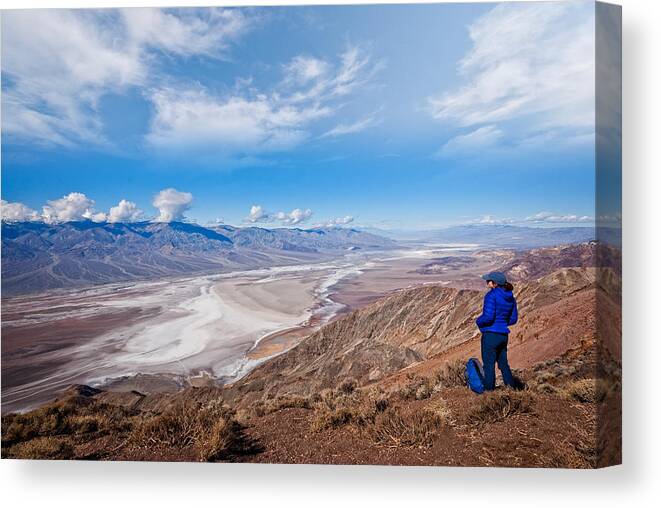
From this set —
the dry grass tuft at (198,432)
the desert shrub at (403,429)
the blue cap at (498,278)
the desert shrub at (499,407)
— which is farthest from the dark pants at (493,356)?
the dry grass tuft at (198,432)

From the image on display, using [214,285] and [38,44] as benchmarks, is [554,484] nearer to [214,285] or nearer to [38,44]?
[214,285]

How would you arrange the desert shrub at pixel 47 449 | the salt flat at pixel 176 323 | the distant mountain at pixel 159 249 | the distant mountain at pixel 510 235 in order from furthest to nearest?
the distant mountain at pixel 159 249 → the salt flat at pixel 176 323 → the desert shrub at pixel 47 449 → the distant mountain at pixel 510 235

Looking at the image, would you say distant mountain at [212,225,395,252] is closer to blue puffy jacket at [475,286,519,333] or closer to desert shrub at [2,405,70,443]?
blue puffy jacket at [475,286,519,333]

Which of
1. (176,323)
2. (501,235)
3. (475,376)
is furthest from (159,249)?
(501,235)

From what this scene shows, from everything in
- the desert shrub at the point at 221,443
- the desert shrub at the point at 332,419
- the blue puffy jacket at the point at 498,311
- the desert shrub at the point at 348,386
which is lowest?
the desert shrub at the point at 221,443

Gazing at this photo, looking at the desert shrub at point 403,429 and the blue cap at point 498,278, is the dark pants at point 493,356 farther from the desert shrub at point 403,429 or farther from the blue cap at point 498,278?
the desert shrub at point 403,429

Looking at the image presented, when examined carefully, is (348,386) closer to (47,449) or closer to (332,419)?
(332,419)

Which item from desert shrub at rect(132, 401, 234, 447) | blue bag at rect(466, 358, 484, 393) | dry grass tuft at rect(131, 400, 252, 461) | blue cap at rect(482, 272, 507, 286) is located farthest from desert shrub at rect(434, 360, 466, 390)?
desert shrub at rect(132, 401, 234, 447)
